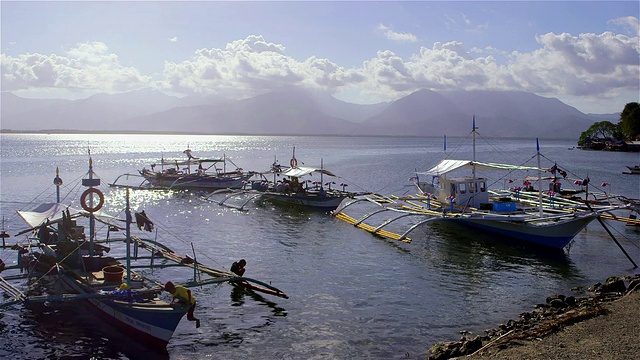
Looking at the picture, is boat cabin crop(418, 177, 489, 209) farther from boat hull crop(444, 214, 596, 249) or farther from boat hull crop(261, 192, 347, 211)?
boat hull crop(261, 192, 347, 211)

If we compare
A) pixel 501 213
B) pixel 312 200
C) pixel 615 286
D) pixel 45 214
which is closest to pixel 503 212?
pixel 501 213

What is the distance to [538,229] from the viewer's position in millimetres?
36812

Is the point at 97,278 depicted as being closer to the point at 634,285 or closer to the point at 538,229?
the point at 634,285

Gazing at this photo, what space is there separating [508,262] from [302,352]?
1923 cm

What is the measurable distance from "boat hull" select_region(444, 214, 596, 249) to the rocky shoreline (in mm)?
8208

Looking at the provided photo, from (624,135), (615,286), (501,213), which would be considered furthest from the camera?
(624,135)

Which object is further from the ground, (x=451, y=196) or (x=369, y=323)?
(x=451, y=196)

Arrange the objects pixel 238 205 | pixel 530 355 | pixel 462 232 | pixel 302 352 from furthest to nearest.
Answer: pixel 238 205, pixel 462 232, pixel 302 352, pixel 530 355

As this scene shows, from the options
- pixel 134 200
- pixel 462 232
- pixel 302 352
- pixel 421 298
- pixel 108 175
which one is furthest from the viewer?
pixel 108 175

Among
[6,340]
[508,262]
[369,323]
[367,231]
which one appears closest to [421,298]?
[369,323]

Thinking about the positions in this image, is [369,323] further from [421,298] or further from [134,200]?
[134,200]

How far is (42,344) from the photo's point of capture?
2073 centimetres

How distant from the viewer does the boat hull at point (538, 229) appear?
1387 inches

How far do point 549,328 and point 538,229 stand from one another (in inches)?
706
